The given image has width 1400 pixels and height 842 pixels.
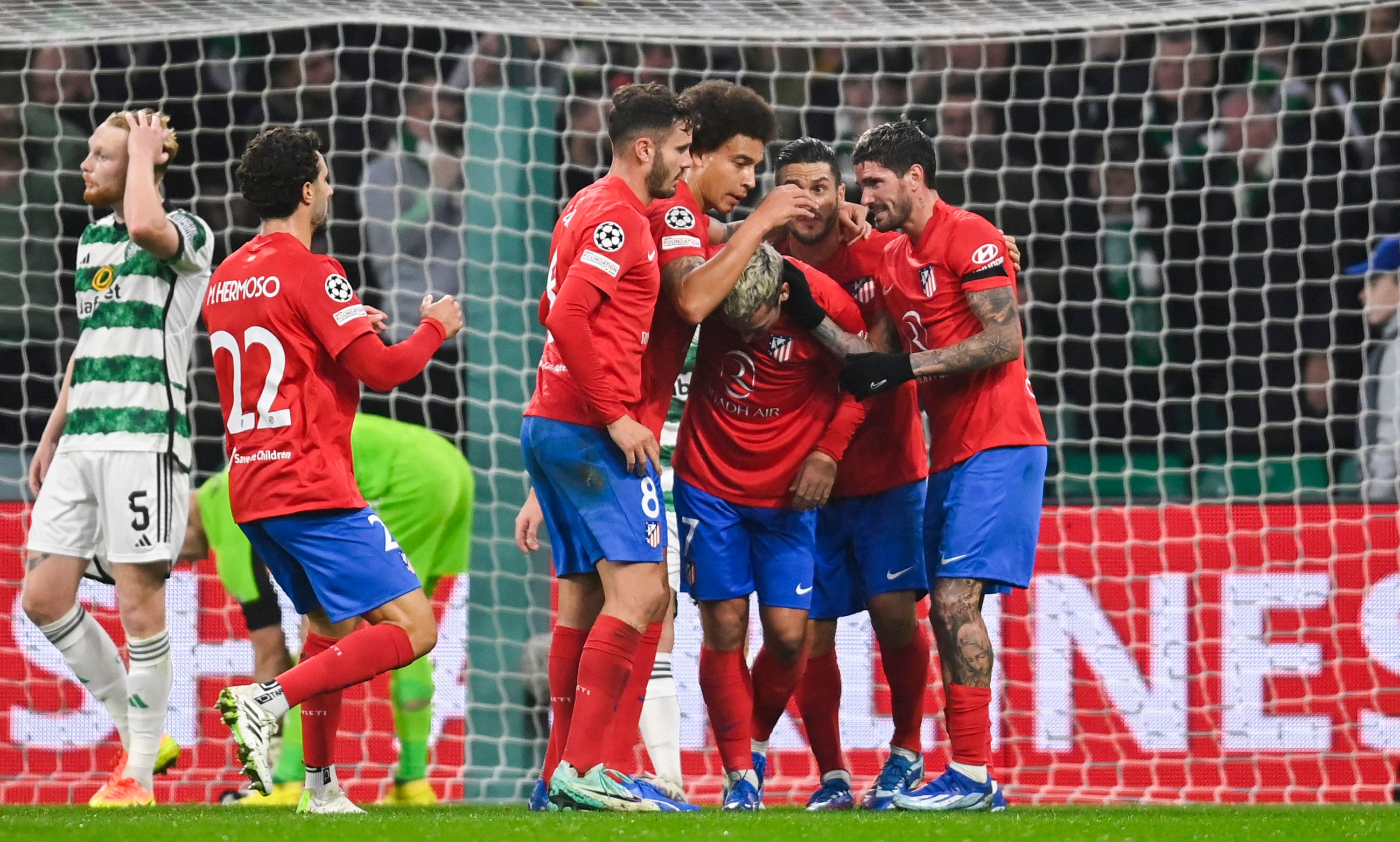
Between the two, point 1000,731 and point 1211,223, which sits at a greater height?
point 1211,223

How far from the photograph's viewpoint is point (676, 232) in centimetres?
412

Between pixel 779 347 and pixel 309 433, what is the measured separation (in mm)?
1259

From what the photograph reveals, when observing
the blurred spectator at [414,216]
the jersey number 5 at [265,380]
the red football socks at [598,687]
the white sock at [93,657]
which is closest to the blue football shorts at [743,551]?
the red football socks at [598,687]

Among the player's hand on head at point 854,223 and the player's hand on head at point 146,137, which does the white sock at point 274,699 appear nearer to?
the player's hand on head at point 146,137

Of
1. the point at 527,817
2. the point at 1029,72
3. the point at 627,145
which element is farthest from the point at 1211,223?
the point at 527,817

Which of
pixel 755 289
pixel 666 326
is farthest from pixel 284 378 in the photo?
pixel 755 289

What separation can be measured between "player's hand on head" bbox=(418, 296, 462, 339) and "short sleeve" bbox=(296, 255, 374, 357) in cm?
23

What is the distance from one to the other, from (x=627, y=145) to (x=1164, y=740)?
3284 mm

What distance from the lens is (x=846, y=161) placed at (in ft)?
27.7

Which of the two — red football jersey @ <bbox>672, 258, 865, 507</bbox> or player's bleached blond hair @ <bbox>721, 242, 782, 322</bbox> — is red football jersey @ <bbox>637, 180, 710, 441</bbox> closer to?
player's bleached blond hair @ <bbox>721, 242, 782, 322</bbox>

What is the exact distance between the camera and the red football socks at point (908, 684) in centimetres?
463

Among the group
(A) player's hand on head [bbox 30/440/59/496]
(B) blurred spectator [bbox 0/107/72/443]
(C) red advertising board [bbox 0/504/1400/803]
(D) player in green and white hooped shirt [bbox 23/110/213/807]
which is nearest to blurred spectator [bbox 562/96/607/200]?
(C) red advertising board [bbox 0/504/1400/803]

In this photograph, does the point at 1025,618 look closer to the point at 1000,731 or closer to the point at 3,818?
the point at 1000,731

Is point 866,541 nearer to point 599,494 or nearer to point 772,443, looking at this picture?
point 772,443
